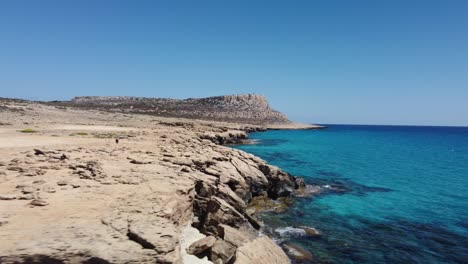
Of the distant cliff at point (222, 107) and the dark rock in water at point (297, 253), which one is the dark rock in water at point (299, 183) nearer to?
the dark rock in water at point (297, 253)

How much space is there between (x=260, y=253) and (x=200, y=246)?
9.61 ft

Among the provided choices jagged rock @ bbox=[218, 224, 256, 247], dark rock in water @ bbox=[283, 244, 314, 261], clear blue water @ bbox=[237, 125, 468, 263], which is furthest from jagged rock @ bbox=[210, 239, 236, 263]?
clear blue water @ bbox=[237, 125, 468, 263]

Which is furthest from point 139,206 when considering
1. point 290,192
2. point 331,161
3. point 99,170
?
point 331,161

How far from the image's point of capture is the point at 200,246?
10.8 metres

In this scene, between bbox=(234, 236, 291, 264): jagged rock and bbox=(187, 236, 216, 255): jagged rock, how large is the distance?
1.08m

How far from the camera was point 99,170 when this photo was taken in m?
14.5

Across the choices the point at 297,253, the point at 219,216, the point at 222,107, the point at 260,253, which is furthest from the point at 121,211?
the point at 222,107

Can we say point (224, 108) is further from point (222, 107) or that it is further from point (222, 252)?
point (222, 252)

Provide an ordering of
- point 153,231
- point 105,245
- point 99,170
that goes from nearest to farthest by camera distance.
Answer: point 105,245
point 153,231
point 99,170

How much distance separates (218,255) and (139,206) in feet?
9.68

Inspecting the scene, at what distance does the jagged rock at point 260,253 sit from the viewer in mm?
11757

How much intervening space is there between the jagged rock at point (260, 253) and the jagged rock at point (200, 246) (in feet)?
3.53

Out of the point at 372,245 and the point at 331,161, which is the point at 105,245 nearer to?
the point at 372,245

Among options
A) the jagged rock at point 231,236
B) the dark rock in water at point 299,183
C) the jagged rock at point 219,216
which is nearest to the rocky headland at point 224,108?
the dark rock in water at point 299,183
